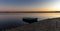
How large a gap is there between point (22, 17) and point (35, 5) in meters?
0.24

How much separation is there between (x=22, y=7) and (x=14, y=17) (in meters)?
0.17

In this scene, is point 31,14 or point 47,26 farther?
point 31,14

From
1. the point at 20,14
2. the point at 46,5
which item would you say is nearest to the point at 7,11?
the point at 20,14

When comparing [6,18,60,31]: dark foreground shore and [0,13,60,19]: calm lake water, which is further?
[0,13,60,19]: calm lake water

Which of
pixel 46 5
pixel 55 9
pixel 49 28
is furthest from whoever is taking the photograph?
pixel 46 5

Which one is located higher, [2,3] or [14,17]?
[2,3]

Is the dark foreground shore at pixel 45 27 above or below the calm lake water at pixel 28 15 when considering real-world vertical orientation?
below

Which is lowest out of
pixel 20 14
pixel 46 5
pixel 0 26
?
pixel 0 26

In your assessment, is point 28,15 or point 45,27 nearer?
point 45,27

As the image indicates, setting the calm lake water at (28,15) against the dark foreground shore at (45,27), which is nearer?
the dark foreground shore at (45,27)

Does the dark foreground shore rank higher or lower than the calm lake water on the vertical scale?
lower

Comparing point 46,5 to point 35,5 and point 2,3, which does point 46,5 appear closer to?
point 35,5

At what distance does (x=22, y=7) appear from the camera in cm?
147

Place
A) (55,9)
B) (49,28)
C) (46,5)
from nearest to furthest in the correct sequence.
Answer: (49,28) → (55,9) → (46,5)
